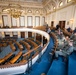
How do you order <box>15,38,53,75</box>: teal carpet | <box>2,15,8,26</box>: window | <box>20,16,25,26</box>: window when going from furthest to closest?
A: <box>20,16,25,26</box>: window → <box>2,15,8,26</box>: window → <box>15,38,53,75</box>: teal carpet

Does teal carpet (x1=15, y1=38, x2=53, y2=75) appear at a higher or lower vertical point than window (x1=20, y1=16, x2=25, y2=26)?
lower

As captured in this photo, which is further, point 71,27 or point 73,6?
point 71,27

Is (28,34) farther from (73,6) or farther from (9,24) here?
(73,6)

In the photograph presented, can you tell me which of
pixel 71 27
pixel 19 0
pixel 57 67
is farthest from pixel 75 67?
pixel 19 0

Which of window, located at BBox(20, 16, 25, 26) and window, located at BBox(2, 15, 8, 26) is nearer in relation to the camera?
window, located at BBox(2, 15, 8, 26)

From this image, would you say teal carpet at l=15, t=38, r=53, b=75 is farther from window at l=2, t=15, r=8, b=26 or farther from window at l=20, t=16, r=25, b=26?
window at l=2, t=15, r=8, b=26

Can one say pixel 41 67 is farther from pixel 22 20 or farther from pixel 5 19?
pixel 5 19

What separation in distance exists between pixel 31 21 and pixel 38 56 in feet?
51.2

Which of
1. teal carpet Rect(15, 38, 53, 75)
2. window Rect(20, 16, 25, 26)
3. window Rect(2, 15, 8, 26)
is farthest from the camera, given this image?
window Rect(20, 16, 25, 26)

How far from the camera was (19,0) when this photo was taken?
52.7ft

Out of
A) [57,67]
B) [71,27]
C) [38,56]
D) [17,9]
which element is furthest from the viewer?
[71,27]

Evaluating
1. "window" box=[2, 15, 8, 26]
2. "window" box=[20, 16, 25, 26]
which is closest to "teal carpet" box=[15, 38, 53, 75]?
"window" box=[20, 16, 25, 26]

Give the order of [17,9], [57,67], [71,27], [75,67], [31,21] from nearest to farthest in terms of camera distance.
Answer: [75,67], [57,67], [17,9], [71,27], [31,21]

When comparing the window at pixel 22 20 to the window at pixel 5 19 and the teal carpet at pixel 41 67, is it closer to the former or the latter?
the window at pixel 5 19
